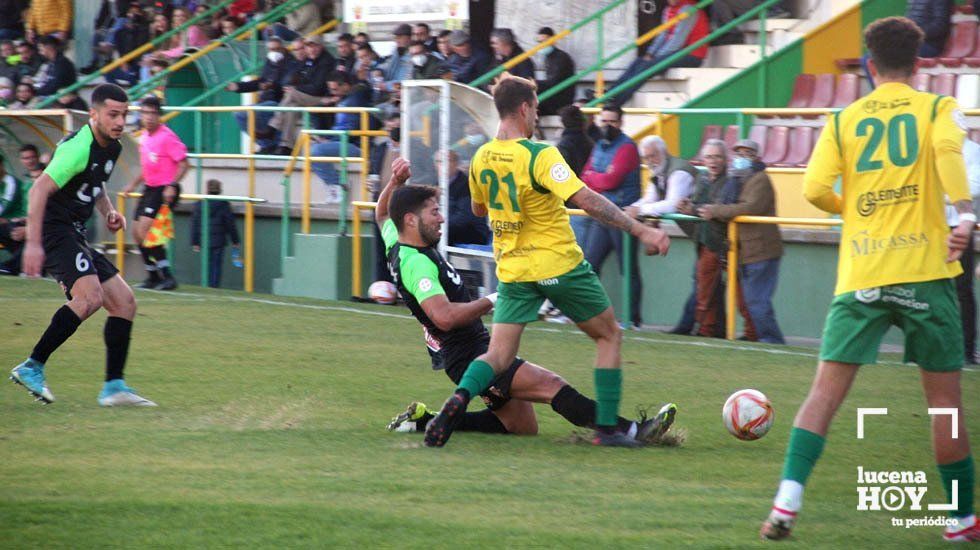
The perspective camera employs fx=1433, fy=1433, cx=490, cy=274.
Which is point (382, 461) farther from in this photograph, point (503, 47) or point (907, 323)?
point (503, 47)

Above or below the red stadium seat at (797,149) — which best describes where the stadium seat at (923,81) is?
above

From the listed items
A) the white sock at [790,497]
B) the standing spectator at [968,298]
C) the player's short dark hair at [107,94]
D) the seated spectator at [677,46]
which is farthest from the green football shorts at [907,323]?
the seated spectator at [677,46]

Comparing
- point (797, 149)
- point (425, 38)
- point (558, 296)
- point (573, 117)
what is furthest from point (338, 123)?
point (558, 296)

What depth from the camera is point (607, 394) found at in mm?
7098

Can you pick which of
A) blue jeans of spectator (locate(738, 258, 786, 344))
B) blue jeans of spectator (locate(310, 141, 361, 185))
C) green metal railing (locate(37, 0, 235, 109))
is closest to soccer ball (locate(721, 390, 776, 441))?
blue jeans of spectator (locate(738, 258, 786, 344))

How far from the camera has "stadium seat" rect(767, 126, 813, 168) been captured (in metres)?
14.0

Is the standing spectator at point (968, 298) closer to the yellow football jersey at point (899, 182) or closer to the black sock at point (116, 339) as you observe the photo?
the yellow football jersey at point (899, 182)

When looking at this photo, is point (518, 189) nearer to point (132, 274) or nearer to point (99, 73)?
point (132, 274)

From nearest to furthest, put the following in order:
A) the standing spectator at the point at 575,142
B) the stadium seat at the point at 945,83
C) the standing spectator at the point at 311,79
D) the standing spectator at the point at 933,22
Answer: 1. the standing spectator at the point at 575,142
2. the stadium seat at the point at 945,83
3. the standing spectator at the point at 933,22
4. the standing spectator at the point at 311,79

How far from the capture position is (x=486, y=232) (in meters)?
14.1

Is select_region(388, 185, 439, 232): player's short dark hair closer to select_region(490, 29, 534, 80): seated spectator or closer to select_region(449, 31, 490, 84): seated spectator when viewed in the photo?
select_region(449, 31, 490, 84): seated spectator

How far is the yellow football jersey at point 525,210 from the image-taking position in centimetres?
687

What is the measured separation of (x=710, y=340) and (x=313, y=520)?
7.20 m

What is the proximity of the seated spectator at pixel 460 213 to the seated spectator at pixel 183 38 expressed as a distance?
429 inches
